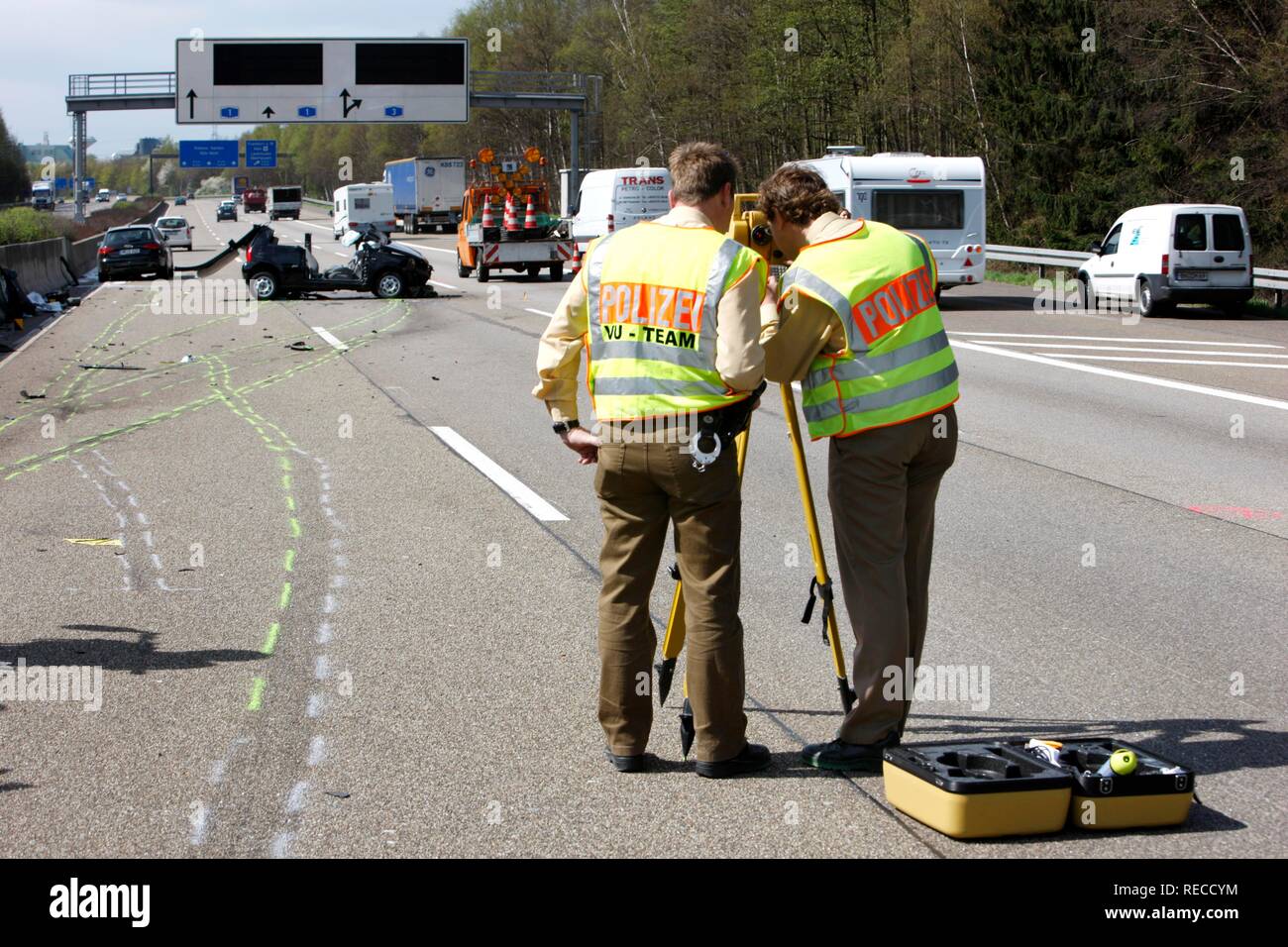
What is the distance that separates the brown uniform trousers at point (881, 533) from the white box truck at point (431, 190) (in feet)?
243

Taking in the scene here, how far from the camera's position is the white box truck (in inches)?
3046

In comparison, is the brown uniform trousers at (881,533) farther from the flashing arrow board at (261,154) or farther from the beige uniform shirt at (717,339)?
the flashing arrow board at (261,154)

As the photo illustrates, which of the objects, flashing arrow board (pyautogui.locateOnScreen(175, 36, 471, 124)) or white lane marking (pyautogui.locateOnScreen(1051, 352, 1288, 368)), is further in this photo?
flashing arrow board (pyautogui.locateOnScreen(175, 36, 471, 124))

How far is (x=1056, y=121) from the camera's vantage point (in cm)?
4125

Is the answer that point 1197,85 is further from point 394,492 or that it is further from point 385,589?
point 385,589

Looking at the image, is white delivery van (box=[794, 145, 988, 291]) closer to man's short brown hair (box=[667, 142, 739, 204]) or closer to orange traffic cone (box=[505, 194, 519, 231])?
orange traffic cone (box=[505, 194, 519, 231])

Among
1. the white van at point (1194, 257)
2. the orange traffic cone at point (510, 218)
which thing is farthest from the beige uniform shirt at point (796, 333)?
the orange traffic cone at point (510, 218)

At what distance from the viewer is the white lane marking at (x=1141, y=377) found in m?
14.6

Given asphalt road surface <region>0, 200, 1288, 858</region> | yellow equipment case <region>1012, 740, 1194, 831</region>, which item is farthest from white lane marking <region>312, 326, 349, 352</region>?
yellow equipment case <region>1012, 740, 1194, 831</region>

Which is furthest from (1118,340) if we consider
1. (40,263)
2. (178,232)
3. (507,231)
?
(178,232)

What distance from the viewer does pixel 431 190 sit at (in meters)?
77.7

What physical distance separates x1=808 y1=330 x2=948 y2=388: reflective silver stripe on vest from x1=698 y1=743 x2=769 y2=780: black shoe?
1229mm

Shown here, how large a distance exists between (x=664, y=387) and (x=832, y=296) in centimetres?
61
